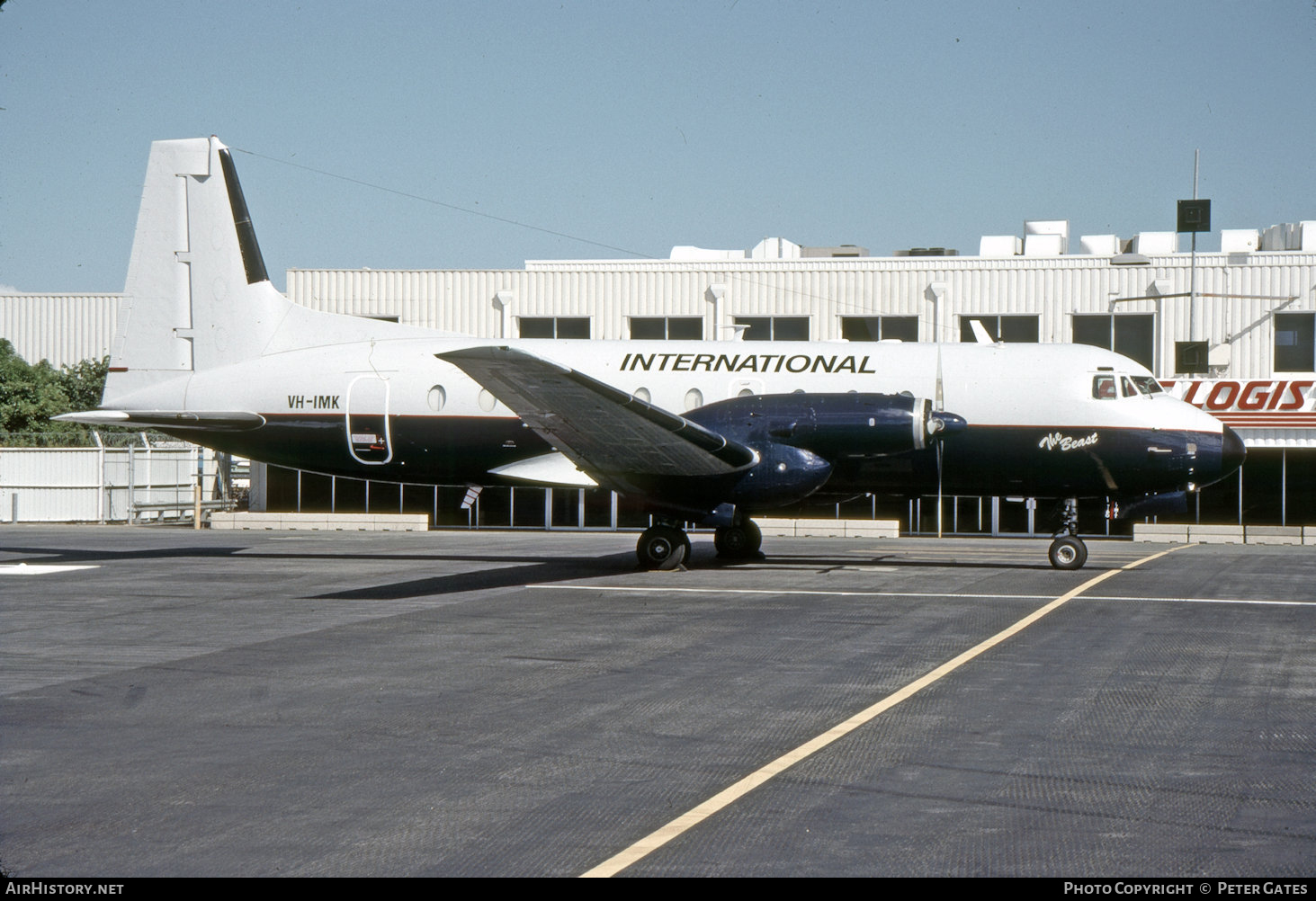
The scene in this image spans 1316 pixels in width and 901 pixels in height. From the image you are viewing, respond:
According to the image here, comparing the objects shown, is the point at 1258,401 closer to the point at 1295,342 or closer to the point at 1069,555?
the point at 1295,342

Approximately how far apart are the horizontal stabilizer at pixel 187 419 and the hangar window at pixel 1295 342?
31.5 m

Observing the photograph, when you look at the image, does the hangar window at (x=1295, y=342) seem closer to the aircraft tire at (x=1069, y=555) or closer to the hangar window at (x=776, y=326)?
the hangar window at (x=776, y=326)

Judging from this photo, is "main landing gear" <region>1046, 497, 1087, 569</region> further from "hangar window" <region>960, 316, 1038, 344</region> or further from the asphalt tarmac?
"hangar window" <region>960, 316, 1038, 344</region>

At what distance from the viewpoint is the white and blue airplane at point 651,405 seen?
20031 millimetres

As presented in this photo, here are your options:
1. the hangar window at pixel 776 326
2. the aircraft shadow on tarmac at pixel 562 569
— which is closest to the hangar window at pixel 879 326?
the hangar window at pixel 776 326

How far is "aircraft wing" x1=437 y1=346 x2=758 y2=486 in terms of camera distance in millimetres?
16281

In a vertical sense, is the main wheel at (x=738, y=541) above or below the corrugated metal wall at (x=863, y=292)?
below

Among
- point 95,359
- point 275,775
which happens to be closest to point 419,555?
point 275,775

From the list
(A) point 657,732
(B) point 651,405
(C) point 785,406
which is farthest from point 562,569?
(A) point 657,732

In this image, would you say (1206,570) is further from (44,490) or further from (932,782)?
(44,490)

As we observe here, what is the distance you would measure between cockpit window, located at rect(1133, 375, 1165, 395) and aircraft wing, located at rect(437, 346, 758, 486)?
7144 mm

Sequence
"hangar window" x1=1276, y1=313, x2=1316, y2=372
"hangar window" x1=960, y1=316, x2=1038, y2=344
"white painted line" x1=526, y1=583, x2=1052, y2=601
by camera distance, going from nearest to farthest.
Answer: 1. "white painted line" x1=526, y1=583, x2=1052, y2=601
2. "hangar window" x1=1276, y1=313, x2=1316, y2=372
3. "hangar window" x1=960, y1=316, x2=1038, y2=344

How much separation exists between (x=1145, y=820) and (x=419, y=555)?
2033 centimetres

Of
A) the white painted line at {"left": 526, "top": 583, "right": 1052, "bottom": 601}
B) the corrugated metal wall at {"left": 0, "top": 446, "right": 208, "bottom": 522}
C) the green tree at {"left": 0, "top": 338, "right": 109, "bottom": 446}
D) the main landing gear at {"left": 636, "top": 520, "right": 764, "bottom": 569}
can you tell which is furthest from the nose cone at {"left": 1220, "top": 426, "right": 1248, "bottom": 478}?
the green tree at {"left": 0, "top": 338, "right": 109, "bottom": 446}
